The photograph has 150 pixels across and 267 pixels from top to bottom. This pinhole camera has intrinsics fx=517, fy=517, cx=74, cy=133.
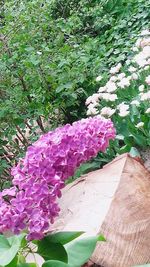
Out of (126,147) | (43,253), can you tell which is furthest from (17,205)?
(126,147)

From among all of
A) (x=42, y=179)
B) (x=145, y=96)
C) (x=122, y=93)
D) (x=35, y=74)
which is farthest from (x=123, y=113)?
(x=42, y=179)

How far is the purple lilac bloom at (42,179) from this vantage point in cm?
172

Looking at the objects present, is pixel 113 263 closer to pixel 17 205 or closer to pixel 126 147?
pixel 17 205

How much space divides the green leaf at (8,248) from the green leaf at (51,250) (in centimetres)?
13

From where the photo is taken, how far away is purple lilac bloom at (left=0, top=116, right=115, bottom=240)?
1.72 metres

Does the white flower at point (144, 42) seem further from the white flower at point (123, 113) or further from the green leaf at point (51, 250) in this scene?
the green leaf at point (51, 250)

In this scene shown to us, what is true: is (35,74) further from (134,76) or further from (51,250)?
(51,250)

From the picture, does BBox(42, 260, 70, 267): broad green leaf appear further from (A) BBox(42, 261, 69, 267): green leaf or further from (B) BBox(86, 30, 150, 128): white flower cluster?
(B) BBox(86, 30, 150, 128): white flower cluster

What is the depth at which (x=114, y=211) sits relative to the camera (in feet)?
7.93

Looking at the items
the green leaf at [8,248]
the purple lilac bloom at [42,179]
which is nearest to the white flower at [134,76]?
the purple lilac bloom at [42,179]

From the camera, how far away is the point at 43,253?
1.75 meters

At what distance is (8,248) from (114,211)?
88 centimetres

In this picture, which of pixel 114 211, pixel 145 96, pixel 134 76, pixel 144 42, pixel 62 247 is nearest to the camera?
pixel 62 247

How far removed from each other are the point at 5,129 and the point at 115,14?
10.4 feet
